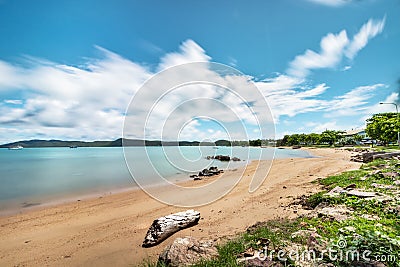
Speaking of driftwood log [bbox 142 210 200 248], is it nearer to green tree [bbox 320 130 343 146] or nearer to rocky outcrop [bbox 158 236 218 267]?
rocky outcrop [bbox 158 236 218 267]

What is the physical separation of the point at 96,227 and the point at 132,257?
133 inches

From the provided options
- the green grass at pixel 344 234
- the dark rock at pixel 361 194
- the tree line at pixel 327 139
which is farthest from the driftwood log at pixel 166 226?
the tree line at pixel 327 139

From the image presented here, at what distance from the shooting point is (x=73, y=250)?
21.6ft

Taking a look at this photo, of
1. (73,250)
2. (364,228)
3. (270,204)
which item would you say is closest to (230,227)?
(270,204)

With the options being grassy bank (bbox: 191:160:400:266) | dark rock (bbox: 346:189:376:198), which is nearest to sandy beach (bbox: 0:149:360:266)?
grassy bank (bbox: 191:160:400:266)

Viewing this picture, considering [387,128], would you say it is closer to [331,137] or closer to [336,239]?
[336,239]

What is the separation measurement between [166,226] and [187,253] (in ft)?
8.57

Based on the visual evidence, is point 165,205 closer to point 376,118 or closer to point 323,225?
point 323,225

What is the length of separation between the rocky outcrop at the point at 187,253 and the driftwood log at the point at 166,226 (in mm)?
2056

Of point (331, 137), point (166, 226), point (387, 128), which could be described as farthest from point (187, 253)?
point (331, 137)

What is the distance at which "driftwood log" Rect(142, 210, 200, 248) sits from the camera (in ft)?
21.4

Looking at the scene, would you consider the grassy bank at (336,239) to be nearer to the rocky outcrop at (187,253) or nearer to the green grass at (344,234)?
the green grass at (344,234)

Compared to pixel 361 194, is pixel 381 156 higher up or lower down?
higher up

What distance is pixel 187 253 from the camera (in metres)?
4.38
